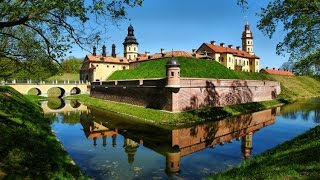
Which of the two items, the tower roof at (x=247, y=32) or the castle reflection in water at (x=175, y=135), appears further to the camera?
the tower roof at (x=247, y=32)

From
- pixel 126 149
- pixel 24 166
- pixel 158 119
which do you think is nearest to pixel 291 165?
pixel 24 166

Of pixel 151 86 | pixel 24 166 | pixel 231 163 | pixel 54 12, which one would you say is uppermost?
pixel 54 12

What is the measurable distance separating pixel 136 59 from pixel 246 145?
55.9 meters

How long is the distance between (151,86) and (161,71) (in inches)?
468

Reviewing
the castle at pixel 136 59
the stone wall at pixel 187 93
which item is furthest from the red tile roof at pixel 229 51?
the stone wall at pixel 187 93

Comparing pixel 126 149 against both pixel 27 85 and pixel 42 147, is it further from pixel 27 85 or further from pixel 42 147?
pixel 27 85

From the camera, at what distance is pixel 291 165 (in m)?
8.98

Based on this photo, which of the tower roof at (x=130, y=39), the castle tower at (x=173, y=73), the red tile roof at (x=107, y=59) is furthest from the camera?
the tower roof at (x=130, y=39)

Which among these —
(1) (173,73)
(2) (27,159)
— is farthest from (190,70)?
(2) (27,159)

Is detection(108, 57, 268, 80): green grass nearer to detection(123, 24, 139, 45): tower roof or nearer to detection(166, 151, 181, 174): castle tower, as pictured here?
detection(166, 151, 181, 174): castle tower

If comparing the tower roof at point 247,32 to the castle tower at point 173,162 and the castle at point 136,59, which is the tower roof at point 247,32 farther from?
the castle tower at point 173,162

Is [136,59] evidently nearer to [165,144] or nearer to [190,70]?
[190,70]

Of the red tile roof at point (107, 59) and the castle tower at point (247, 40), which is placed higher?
the castle tower at point (247, 40)

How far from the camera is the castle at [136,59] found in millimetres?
68875
